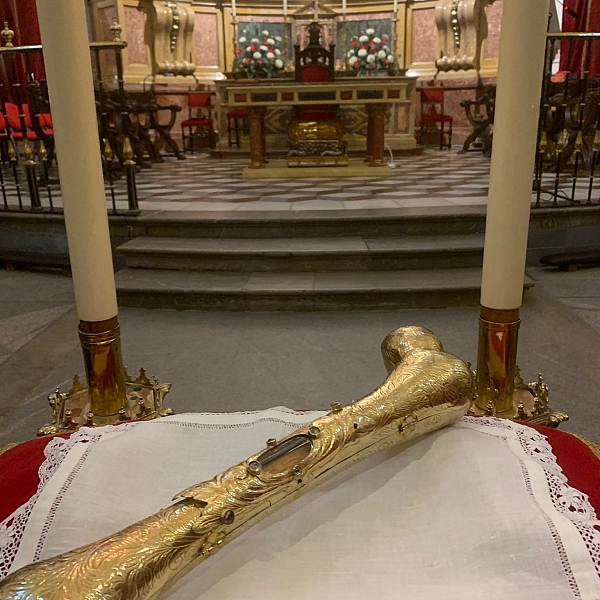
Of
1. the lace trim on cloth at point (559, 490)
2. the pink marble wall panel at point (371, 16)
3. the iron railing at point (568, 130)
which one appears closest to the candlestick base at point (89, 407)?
the lace trim on cloth at point (559, 490)

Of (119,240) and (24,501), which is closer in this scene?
(24,501)

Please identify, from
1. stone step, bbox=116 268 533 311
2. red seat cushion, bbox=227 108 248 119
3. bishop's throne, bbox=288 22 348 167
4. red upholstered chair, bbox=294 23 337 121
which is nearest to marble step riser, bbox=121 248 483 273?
stone step, bbox=116 268 533 311

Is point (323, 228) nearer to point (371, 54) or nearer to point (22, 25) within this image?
point (371, 54)

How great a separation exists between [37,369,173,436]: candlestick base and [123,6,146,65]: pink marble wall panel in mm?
7488

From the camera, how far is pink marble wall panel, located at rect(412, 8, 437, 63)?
854 cm

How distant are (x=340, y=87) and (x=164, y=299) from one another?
3155mm

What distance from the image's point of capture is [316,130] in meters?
6.28

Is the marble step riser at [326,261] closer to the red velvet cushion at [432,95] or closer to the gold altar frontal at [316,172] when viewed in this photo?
the gold altar frontal at [316,172]

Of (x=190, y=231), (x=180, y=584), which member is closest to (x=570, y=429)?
(x=180, y=584)

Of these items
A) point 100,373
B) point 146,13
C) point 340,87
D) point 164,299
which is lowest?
point 164,299

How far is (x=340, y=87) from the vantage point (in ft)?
17.5

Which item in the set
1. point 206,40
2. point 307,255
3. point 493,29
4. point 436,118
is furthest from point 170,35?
point 307,255

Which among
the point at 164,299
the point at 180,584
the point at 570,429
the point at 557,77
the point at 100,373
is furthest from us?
the point at 557,77

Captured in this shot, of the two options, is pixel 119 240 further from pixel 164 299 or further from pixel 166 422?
pixel 166 422
